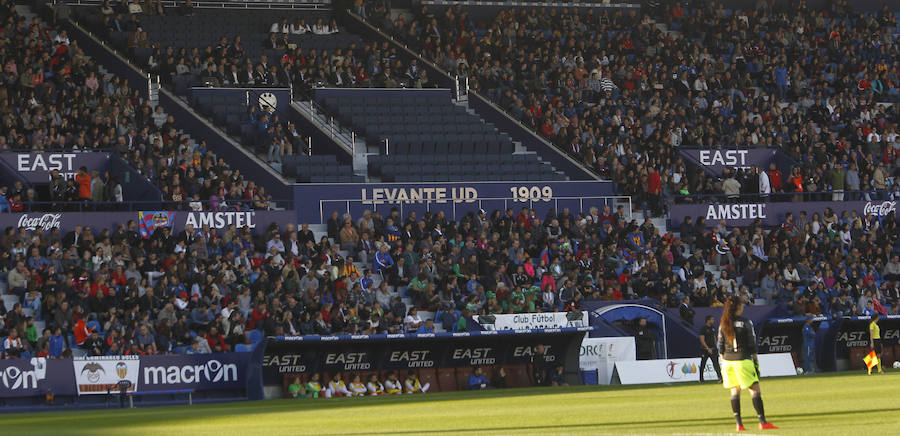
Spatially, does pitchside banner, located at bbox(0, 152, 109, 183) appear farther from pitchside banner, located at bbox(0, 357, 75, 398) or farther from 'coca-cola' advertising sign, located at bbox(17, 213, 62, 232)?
pitchside banner, located at bbox(0, 357, 75, 398)

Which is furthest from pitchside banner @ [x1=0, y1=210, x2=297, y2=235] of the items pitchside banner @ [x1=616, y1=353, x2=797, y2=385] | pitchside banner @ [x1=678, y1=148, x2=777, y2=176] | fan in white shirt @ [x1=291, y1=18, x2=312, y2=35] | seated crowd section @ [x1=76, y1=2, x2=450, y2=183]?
pitchside banner @ [x1=678, y1=148, x2=777, y2=176]

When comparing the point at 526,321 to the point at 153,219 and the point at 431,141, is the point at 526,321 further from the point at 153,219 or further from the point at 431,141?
the point at 431,141

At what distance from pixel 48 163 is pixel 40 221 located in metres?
2.67

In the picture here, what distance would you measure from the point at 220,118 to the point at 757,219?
1579cm

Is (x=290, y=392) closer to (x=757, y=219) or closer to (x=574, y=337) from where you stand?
(x=574, y=337)

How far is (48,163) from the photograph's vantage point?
121 ft

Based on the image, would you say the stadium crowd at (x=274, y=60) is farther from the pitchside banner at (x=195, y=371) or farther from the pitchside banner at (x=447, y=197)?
the pitchside banner at (x=195, y=371)

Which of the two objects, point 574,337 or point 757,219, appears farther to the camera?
point 757,219

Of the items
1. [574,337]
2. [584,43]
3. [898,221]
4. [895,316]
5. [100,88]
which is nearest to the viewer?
[574,337]

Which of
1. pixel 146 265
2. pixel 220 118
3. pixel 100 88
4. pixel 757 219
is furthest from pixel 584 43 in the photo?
pixel 146 265

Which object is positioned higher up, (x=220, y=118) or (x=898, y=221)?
(x=220, y=118)

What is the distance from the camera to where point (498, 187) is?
4056cm

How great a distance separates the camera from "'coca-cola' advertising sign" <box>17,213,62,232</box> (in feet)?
114

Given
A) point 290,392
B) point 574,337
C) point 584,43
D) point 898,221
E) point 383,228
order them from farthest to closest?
1. point 584,43
2. point 898,221
3. point 383,228
4. point 574,337
5. point 290,392
